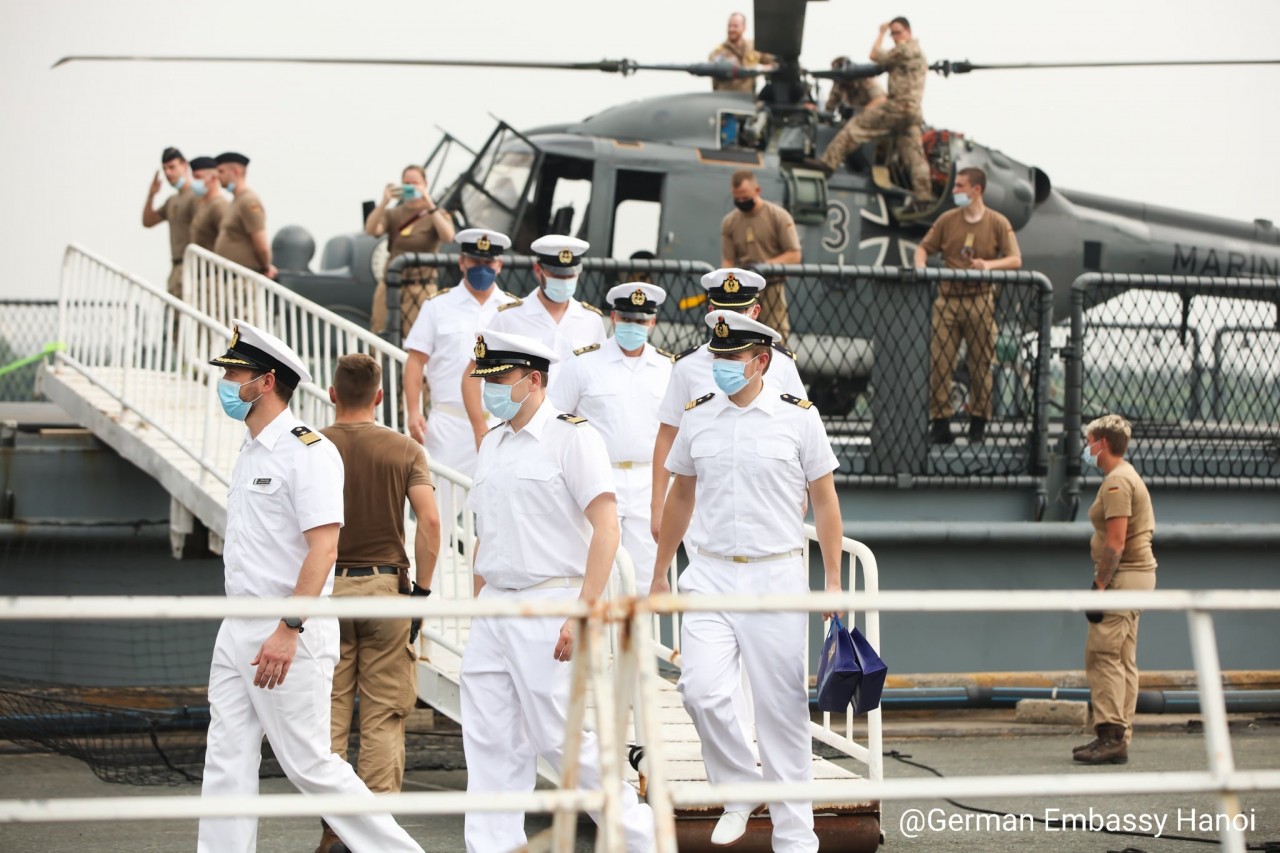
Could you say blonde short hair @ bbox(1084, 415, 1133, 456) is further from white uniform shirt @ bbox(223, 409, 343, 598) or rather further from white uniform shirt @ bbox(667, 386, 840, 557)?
white uniform shirt @ bbox(223, 409, 343, 598)

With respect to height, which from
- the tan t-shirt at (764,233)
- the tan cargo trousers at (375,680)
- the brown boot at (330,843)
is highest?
the tan t-shirt at (764,233)

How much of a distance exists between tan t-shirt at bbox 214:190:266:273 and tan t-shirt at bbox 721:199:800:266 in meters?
2.99

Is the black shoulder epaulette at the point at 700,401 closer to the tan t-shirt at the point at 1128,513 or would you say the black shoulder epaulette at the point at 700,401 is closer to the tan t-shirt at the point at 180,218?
the tan t-shirt at the point at 1128,513

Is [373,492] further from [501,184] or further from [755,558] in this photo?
[501,184]

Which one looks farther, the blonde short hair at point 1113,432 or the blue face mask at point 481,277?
the blue face mask at point 481,277

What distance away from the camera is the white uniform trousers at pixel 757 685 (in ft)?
17.4

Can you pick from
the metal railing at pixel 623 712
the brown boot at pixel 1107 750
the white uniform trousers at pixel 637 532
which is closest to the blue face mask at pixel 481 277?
the white uniform trousers at pixel 637 532

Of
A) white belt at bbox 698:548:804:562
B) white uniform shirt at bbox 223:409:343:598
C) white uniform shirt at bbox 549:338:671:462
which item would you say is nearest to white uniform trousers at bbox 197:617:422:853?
white uniform shirt at bbox 223:409:343:598

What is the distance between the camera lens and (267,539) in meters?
4.93

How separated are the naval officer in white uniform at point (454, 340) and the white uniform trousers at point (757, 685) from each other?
9.15ft

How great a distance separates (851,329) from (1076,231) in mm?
3026

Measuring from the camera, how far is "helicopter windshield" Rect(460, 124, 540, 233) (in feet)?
36.9

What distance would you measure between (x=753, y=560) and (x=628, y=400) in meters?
1.87

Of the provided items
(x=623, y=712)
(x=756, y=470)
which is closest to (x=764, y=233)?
(x=756, y=470)
